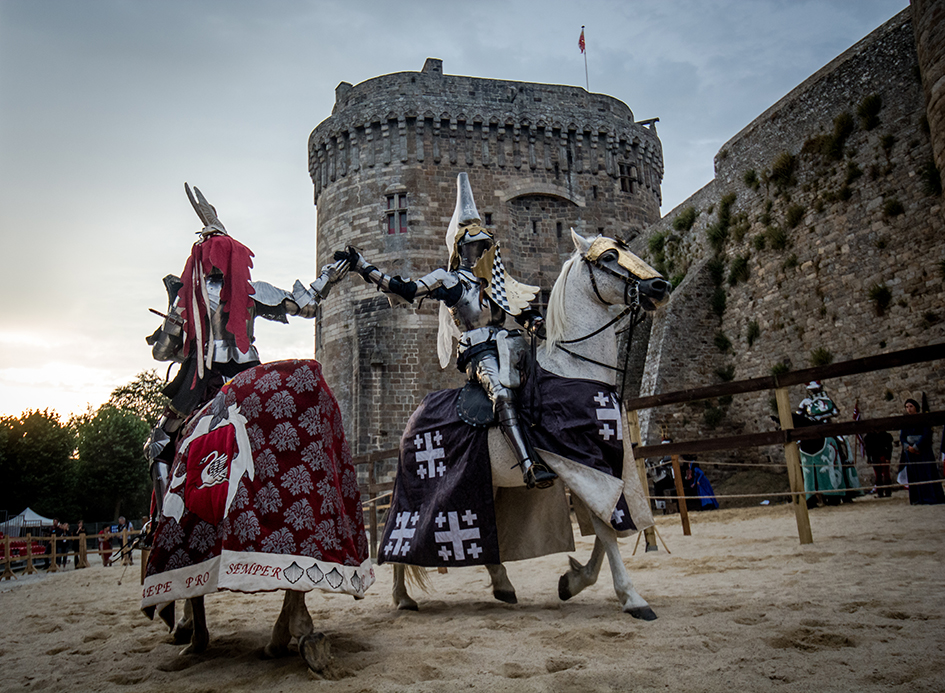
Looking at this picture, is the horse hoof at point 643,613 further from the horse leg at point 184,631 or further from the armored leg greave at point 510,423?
the horse leg at point 184,631

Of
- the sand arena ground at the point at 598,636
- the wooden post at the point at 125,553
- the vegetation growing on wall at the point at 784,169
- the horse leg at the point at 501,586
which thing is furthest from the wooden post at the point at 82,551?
the vegetation growing on wall at the point at 784,169

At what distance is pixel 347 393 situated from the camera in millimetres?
23281

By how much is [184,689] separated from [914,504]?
29.5 feet

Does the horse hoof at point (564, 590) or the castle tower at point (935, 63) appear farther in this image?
the castle tower at point (935, 63)

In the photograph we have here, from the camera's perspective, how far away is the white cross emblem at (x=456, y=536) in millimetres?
4648

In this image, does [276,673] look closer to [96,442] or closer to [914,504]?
[914,504]

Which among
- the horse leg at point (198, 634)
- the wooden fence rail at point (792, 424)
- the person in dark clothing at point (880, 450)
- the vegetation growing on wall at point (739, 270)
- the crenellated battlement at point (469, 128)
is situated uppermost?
the crenellated battlement at point (469, 128)

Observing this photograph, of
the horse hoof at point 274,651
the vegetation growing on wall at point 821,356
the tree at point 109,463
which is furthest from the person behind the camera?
the tree at point 109,463

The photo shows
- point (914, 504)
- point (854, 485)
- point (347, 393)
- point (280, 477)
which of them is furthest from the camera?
point (347, 393)

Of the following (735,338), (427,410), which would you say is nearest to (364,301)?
(735,338)

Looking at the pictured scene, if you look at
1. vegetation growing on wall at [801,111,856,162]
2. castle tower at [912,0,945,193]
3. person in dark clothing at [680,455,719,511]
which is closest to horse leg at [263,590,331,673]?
castle tower at [912,0,945,193]

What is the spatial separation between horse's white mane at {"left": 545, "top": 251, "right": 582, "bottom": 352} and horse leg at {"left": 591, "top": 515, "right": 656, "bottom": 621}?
127 cm

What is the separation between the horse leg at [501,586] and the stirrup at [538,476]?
3.58 ft

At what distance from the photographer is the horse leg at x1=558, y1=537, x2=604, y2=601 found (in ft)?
15.2
